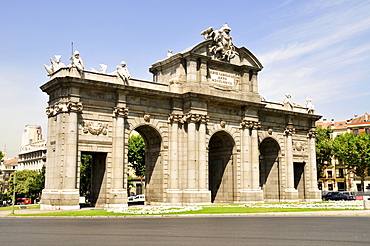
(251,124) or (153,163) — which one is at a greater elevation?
(251,124)

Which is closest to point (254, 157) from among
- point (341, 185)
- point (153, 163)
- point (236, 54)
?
point (153, 163)

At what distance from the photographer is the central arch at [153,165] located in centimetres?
4256

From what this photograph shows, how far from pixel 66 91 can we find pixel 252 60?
23000mm

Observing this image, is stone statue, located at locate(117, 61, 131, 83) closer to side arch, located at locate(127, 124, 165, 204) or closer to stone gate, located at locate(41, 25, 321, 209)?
stone gate, located at locate(41, 25, 321, 209)

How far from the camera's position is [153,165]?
143ft

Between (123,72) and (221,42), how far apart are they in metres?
12.5

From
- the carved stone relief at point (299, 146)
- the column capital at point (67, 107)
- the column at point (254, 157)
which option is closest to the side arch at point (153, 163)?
the column capital at point (67, 107)

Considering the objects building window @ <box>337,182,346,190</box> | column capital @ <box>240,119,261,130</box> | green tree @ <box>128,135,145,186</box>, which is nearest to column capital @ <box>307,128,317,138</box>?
column capital @ <box>240,119,261,130</box>

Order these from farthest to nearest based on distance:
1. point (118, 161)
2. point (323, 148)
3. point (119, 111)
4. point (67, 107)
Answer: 1. point (323, 148)
2. point (119, 111)
3. point (118, 161)
4. point (67, 107)

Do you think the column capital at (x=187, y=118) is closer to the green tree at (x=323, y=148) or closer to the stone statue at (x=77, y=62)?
the stone statue at (x=77, y=62)

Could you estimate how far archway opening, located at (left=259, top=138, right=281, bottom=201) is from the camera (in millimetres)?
53000

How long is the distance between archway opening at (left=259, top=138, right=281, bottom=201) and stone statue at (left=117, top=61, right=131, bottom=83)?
71.8 ft

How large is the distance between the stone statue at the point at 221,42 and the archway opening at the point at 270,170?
13293 millimetres

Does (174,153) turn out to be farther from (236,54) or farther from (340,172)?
(340,172)
